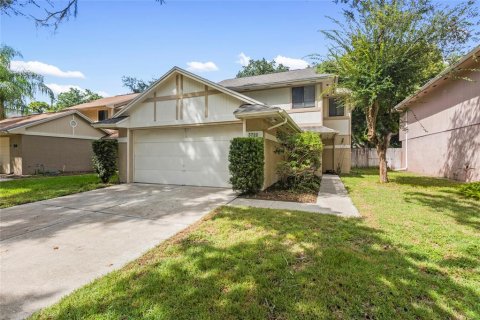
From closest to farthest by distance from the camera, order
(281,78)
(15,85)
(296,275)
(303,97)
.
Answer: (296,275)
(303,97)
(281,78)
(15,85)

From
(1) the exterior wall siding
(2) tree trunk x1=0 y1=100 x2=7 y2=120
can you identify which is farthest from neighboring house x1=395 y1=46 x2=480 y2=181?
(2) tree trunk x1=0 y1=100 x2=7 y2=120

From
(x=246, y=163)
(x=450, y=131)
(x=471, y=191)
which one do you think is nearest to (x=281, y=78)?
(x=246, y=163)

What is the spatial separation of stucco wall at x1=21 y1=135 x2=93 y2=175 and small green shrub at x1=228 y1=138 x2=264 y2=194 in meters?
14.8

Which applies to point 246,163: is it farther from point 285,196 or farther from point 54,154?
point 54,154

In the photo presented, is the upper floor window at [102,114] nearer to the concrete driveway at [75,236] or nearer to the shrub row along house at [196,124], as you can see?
the shrub row along house at [196,124]

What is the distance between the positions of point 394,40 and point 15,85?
27.0 metres

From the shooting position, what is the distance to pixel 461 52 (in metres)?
10.9

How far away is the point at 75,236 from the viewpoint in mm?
4301

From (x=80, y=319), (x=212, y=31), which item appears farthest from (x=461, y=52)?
(x=80, y=319)

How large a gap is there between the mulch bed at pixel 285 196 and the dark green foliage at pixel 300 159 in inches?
19.7

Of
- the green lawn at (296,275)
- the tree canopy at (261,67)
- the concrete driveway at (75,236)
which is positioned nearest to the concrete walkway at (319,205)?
the concrete driveway at (75,236)

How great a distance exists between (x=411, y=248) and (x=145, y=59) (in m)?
12.4

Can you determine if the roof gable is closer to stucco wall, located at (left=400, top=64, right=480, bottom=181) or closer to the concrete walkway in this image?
the concrete walkway

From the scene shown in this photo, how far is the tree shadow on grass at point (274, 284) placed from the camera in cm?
236
